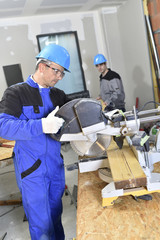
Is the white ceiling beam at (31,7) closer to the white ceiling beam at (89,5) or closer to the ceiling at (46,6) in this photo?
the ceiling at (46,6)

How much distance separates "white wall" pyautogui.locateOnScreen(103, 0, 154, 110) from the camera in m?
4.51

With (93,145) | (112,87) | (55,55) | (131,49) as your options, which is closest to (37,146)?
(93,145)

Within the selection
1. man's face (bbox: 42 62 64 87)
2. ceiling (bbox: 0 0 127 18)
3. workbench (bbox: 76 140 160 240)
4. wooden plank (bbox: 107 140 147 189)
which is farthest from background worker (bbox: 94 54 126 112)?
workbench (bbox: 76 140 160 240)

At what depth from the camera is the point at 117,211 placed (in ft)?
3.64

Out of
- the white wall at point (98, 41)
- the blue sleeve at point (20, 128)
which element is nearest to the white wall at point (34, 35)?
the white wall at point (98, 41)

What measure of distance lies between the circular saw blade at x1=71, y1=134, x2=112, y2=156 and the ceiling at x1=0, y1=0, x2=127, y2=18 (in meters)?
3.41

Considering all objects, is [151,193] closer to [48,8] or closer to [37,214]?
[37,214]

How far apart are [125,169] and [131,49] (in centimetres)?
440

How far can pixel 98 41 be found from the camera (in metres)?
5.60

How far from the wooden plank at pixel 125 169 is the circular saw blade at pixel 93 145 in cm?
7

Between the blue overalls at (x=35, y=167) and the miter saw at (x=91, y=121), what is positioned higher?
the miter saw at (x=91, y=121)

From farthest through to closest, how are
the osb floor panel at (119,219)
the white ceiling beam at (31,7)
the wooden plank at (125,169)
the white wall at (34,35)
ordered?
the white wall at (34,35), the white ceiling beam at (31,7), the wooden plank at (125,169), the osb floor panel at (119,219)

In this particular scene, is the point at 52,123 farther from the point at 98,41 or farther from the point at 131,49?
the point at 98,41

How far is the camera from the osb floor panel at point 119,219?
0.95 m
